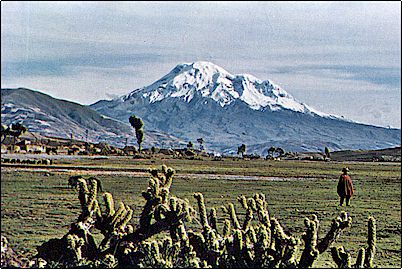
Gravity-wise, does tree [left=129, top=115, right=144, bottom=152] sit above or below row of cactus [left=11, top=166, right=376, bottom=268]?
above

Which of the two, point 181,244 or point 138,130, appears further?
point 138,130

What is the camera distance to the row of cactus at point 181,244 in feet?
27.3

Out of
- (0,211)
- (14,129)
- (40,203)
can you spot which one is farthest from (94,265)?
(14,129)

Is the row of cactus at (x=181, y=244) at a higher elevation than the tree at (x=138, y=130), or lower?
lower

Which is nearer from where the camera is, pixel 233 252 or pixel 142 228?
pixel 233 252

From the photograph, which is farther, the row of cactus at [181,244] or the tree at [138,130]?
the tree at [138,130]

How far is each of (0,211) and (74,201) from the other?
4116 mm

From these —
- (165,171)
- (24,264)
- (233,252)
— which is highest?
(165,171)

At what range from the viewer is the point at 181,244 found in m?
8.40

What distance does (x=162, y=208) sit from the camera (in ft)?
30.2

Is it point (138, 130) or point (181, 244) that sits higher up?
point (138, 130)

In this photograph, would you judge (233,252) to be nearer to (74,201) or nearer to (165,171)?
(165,171)

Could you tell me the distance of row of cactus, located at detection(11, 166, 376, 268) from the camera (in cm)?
831

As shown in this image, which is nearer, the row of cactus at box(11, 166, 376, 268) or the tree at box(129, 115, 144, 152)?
the row of cactus at box(11, 166, 376, 268)
